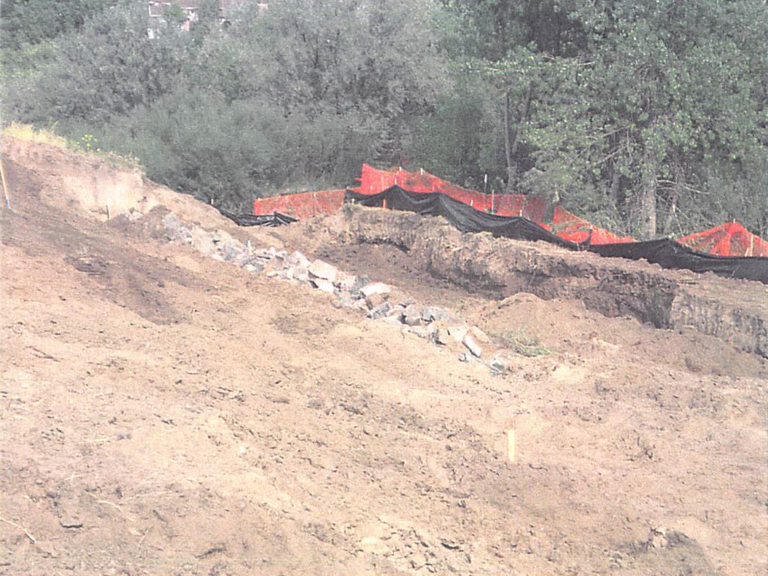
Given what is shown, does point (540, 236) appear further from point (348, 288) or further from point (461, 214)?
point (348, 288)

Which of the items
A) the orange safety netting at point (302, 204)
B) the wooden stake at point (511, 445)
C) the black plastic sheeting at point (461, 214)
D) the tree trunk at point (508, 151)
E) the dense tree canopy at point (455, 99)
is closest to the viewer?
the wooden stake at point (511, 445)

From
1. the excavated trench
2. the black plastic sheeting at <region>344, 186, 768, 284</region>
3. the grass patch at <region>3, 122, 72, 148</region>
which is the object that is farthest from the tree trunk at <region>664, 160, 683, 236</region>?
the grass patch at <region>3, 122, 72, 148</region>

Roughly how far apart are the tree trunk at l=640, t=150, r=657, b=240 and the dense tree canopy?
0.07m

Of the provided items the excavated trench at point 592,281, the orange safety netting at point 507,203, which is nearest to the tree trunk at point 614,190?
the orange safety netting at point 507,203

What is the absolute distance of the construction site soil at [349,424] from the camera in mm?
5883

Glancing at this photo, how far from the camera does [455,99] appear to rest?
27.3 metres

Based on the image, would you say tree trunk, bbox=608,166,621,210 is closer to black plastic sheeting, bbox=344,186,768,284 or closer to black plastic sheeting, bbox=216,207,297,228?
black plastic sheeting, bbox=344,186,768,284

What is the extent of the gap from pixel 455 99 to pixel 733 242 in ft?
46.9

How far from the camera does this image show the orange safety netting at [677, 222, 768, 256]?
1489 centimetres

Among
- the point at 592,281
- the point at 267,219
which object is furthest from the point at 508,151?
the point at 592,281

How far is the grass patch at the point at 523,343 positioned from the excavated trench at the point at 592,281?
2496mm

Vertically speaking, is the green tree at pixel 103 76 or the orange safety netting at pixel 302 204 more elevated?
the green tree at pixel 103 76

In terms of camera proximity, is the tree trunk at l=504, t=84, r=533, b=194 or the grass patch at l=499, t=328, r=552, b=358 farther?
the tree trunk at l=504, t=84, r=533, b=194

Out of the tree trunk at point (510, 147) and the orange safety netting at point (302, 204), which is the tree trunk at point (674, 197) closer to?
the tree trunk at point (510, 147)
